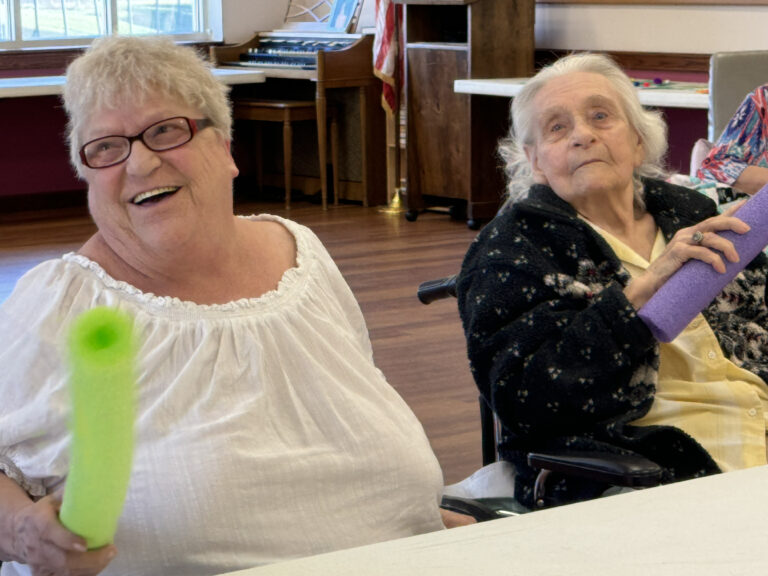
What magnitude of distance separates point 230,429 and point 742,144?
208 centimetres

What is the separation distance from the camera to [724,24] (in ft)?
19.1

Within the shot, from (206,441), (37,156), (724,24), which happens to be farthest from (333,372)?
(37,156)

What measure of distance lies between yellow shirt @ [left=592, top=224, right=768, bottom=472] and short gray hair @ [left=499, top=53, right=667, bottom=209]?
0.26 meters

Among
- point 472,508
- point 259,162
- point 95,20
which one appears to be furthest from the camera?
point 259,162

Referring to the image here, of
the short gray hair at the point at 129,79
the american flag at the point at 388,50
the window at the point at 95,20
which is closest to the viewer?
the short gray hair at the point at 129,79

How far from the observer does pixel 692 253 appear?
5.56ft

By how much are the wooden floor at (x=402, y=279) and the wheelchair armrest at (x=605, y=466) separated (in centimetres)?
138

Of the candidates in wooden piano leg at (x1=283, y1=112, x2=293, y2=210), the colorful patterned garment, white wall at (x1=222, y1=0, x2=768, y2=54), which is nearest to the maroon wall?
wooden piano leg at (x1=283, y1=112, x2=293, y2=210)

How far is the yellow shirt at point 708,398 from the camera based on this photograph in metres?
1.87

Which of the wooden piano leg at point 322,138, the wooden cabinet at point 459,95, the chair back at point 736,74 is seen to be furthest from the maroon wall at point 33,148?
the chair back at point 736,74

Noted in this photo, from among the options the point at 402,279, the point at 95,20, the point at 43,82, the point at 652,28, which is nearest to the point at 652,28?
the point at 652,28

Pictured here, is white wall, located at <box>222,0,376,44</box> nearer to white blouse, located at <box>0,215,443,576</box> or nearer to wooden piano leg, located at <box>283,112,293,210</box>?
wooden piano leg, located at <box>283,112,293,210</box>

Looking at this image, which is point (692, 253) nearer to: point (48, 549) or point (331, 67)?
point (48, 549)

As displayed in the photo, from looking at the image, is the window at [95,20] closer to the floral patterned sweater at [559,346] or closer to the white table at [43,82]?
the white table at [43,82]
